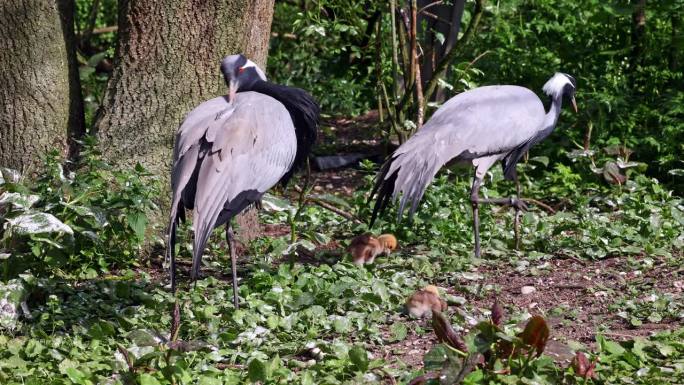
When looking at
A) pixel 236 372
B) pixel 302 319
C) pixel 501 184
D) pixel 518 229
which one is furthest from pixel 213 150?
pixel 501 184

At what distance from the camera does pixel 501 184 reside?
27.5 feet

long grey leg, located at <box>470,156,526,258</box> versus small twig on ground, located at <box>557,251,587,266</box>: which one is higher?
long grey leg, located at <box>470,156,526,258</box>

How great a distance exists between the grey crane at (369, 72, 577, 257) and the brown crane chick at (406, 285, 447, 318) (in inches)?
47.1

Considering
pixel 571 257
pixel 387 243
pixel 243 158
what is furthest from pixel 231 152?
pixel 571 257

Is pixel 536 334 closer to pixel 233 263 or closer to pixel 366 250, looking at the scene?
pixel 233 263

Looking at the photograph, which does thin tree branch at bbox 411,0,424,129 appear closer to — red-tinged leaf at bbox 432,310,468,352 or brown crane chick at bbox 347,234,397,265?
brown crane chick at bbox 347,234,397,265

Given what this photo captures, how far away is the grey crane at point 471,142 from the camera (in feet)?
21.5

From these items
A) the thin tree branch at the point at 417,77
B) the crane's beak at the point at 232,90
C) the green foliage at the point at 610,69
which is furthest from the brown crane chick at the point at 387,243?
the green foliage at the point at 610,69

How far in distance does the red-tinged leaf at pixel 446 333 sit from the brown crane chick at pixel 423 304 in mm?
1072

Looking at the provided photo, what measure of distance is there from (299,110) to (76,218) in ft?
4.45

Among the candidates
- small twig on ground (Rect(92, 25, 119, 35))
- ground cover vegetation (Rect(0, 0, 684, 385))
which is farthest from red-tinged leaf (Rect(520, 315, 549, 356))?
small twig on ground (Rect(92, 25, 119, 35))

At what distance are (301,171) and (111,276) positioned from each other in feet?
11.0

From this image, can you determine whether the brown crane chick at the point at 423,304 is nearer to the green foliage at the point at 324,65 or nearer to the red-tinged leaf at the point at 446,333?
the red-tinged leaf at the point at 446,333

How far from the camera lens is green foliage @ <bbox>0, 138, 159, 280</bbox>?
17.4 ft
